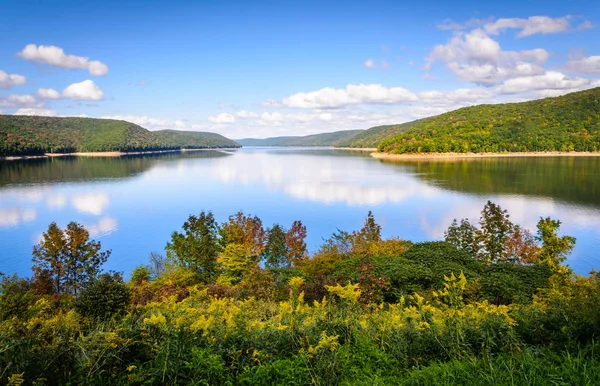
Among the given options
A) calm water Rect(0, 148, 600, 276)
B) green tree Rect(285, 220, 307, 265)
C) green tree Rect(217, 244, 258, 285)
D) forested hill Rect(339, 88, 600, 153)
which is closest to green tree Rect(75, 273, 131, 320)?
green tree Rect(217, 244, 258, 285)

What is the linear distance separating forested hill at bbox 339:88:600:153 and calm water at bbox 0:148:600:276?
51523 mm

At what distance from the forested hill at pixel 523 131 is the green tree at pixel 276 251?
327ft

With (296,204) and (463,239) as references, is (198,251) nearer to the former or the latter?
(463,239)

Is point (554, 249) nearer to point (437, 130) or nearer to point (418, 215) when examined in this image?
point (418, 215)

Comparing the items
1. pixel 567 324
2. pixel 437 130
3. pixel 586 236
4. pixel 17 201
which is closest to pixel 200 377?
pixel 567 324

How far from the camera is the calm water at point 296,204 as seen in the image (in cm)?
2819

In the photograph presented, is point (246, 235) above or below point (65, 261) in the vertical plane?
above

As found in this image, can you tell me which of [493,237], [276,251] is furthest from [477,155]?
[276,251]

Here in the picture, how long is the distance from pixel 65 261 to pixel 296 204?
85.4ft

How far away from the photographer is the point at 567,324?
4844 mm

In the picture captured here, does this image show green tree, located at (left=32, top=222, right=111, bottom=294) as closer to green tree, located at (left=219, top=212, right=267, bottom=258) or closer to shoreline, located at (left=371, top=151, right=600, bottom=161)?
green tree, located at (left=219, top=212, right=267, bottom=258)

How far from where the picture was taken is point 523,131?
118m

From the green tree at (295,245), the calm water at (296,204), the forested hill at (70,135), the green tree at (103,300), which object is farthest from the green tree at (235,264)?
the forested hill at (70,135)

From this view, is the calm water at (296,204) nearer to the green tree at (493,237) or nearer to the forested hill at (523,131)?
the green tree at (493,237)
